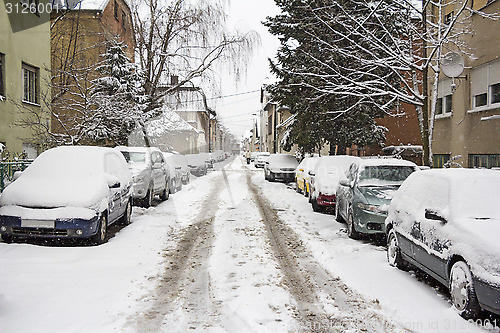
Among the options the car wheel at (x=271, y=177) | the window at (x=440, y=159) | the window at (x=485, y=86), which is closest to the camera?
the window at (x=485, y=86)

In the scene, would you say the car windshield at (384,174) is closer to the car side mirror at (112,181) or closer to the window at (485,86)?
the window at (485,86)

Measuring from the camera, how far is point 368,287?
5543 mm

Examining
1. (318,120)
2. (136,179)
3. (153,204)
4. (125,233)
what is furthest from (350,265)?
(318,120)

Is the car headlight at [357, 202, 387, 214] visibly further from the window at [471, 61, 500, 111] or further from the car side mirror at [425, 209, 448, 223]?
the window at [471, 61, 500, 111]

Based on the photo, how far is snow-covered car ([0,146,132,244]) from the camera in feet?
22.5

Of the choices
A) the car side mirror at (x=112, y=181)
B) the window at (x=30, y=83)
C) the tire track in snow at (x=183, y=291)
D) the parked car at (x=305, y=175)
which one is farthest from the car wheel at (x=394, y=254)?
the window at (x=30, y=83)

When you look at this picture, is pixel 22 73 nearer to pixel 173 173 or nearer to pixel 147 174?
pixel 173 173

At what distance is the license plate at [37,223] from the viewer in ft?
22.3

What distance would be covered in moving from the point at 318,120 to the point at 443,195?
525 inches

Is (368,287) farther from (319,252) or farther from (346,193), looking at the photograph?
(346,193)

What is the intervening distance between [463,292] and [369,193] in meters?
4.17

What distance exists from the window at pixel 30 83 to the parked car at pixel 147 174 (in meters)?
6.25

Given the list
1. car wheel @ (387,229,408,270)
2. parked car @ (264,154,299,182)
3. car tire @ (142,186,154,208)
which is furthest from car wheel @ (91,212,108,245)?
parked car @ (264,154,299,182)

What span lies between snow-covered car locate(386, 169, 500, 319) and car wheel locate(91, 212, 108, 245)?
503 centimetres
